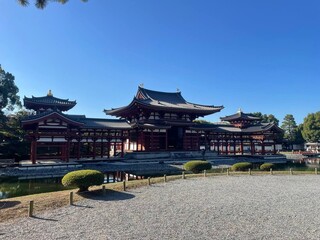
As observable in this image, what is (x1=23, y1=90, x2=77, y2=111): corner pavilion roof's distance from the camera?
36.4 m

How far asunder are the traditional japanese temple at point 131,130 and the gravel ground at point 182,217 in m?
18.2

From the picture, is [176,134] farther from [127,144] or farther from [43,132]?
[43,132]

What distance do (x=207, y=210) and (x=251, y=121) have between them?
48.3 metres

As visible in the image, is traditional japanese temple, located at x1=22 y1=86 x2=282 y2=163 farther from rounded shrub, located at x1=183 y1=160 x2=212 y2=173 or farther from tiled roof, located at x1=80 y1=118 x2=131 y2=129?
rounded shrub, located at x1=183 y1=160 x2=212 y2=173

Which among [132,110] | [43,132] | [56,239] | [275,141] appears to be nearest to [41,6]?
[56,239]

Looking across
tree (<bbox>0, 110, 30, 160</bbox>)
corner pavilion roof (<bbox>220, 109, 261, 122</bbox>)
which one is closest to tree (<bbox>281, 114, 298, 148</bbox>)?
corner pavilion roof (<bbox>220, 109, 261, 122</bbox>)

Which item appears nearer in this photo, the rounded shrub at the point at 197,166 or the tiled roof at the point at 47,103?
the rounded shrub at the point at 197,166

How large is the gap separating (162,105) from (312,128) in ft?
193

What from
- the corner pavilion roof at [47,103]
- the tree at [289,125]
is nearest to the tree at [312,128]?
the tree at [289,125]

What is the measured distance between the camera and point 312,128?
7594 centimetres

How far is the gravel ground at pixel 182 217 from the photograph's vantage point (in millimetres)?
8062

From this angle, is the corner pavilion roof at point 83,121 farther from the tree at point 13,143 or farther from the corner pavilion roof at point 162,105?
the tree at point 13,143

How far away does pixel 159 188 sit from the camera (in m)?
15.2

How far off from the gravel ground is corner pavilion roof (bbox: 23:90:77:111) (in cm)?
2859
